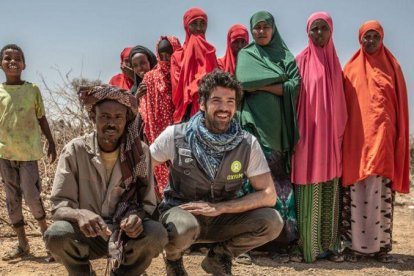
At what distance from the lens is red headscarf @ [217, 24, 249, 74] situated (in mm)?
4605

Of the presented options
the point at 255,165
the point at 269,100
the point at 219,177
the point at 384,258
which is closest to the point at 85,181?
the point at 219,177

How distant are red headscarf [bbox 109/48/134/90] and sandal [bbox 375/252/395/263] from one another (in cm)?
295

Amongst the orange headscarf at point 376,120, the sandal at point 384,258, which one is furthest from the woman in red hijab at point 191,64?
the sandal at point 384,258

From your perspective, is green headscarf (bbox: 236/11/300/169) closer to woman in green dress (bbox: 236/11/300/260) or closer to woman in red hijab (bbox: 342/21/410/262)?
woman in green dress (bbox: 236/11/300/260)

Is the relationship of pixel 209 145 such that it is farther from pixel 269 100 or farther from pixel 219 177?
pixel 269 100

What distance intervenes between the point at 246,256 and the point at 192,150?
4.27ft

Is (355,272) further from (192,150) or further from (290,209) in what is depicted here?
(192,150)

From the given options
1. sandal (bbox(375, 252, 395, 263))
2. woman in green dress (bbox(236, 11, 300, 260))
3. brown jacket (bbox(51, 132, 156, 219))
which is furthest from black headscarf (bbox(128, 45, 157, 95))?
sandal (bbox(375, 252, 395, 263))

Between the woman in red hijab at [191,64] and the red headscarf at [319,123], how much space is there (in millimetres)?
887

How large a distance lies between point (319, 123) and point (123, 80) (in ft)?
7.30

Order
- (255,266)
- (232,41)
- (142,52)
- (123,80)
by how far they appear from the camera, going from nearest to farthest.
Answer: (255,266) < (232,41) < (142,52) < (123,80)

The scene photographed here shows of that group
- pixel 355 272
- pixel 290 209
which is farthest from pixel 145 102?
pixel 355 272

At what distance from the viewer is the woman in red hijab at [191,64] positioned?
4.27 meters

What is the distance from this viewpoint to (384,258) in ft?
14.1
